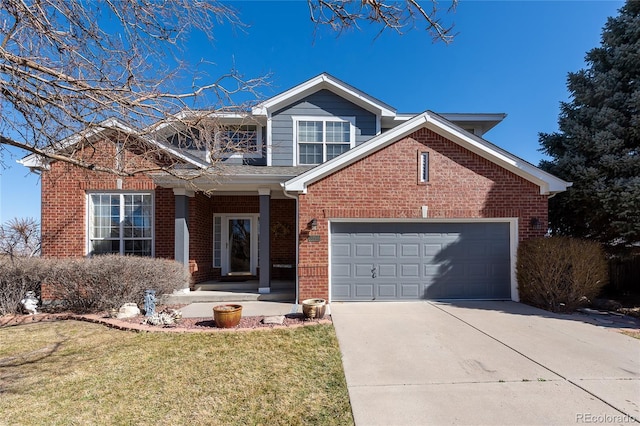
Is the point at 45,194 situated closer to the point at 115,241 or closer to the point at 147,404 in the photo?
the point at 115,241

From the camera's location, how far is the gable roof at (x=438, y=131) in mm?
8648

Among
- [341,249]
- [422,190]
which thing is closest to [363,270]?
Result: [341,249]

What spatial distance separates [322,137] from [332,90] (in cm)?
177

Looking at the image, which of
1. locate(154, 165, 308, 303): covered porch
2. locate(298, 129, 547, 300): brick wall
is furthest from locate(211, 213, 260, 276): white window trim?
locate(298, 129, 547, 300): brick wall

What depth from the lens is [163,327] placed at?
6.53 metres

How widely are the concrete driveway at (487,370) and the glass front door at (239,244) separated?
575 cm

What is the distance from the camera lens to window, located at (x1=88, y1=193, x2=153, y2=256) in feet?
32.3

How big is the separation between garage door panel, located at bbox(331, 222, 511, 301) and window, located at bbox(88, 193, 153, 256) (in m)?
5.95

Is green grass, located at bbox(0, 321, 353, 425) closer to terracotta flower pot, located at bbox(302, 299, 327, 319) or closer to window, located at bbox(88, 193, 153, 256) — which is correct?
terracotta flower pot, located at bbox(302, 299, 327, 319)

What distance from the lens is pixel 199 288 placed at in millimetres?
9938

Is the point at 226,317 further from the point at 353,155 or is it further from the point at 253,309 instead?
the point at 353,155

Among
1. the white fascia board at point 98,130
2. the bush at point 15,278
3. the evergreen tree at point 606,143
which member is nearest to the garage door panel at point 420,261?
the evergreen tree at point 606,143

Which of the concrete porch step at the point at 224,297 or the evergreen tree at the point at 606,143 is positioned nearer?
the evergreen tree at the point at 606,143

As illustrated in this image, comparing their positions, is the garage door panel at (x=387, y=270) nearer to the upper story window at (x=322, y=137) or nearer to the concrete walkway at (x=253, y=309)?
the concrete walkway at (x=253, y=309)
